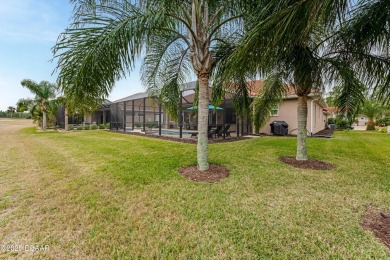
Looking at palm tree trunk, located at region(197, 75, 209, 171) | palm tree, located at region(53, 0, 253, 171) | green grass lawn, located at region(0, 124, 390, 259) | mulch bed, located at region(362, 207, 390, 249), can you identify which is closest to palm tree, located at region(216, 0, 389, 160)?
palm tree trunk, located at region(197, 75, 209, 171)

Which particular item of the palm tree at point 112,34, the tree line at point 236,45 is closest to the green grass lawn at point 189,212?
the tree line at point 236,45

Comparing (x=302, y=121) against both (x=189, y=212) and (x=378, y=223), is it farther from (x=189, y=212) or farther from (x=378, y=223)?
(x=189, y=212)

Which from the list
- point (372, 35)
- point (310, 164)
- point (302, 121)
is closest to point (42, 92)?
point (302, 121)

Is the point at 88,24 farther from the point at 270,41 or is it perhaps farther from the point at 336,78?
the point at 336,78

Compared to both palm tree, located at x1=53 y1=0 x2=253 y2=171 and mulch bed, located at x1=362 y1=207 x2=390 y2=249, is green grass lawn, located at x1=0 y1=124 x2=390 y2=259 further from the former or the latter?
palm tree, located at x1=53 y1=0 x2=253 y2=171

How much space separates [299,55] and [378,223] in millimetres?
3948

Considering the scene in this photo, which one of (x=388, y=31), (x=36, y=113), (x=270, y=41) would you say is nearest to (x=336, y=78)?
(x=388, y=31)

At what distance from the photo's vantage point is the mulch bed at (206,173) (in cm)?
463

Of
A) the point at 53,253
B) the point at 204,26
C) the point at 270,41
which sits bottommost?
the point at 53,253

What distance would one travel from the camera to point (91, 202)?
3426 millimetres

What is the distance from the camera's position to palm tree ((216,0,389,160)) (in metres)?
2.40

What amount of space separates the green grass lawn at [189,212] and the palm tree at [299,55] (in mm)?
2438

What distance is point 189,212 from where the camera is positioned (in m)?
3.07

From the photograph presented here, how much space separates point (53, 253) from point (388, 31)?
5.80 m
